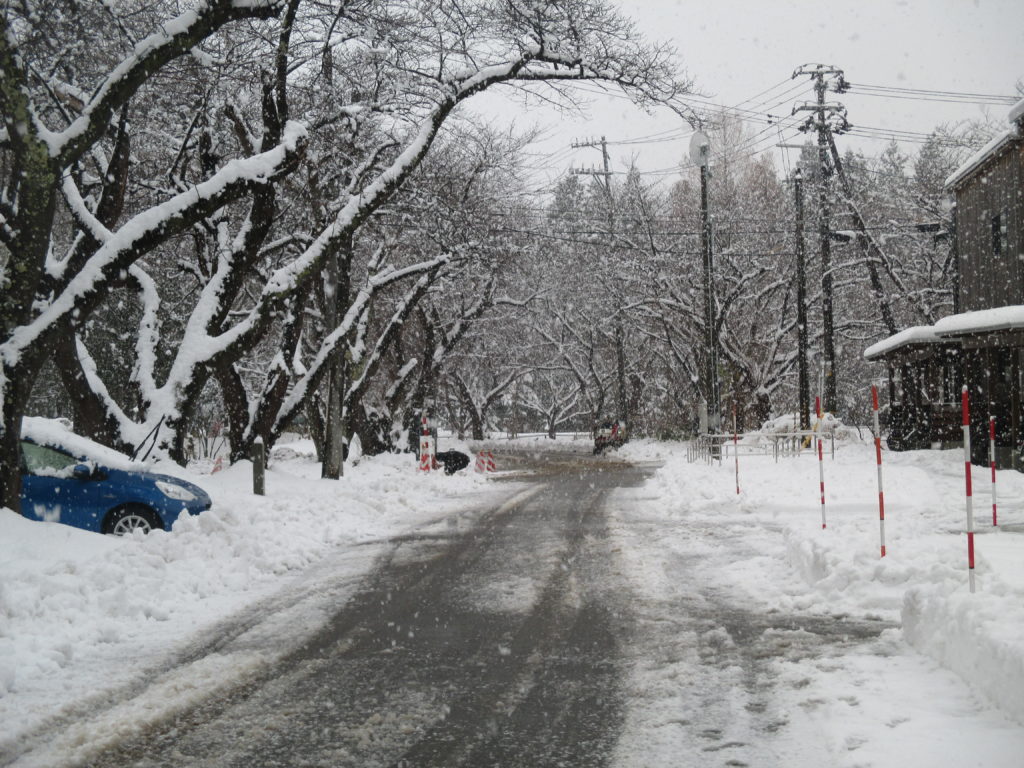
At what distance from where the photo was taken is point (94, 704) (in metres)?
5.79

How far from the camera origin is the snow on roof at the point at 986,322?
19992 mm

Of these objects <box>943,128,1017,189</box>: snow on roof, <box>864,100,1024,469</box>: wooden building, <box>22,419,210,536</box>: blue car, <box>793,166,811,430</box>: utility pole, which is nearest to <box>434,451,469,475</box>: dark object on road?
<box>793,166,811,430</box>: utility pole

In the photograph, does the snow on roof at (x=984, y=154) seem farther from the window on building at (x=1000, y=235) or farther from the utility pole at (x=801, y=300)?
the utility pole at (x=801, y=300)

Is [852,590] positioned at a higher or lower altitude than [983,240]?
lower

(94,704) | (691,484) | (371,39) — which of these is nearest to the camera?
(94,704)

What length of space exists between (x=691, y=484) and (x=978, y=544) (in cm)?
1127

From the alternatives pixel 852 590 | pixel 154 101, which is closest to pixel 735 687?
pixel 852 590

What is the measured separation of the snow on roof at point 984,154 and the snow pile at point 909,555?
Result: 28.9ft

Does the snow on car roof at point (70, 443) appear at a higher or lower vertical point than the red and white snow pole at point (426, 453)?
higher

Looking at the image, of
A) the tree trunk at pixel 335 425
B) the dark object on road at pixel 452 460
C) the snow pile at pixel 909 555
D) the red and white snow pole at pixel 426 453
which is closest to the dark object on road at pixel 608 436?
the dark object on road at pixel 452 460

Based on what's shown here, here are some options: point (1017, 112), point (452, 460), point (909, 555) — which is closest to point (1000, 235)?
point (1017, 112)

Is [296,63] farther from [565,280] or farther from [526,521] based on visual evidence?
[565,280]

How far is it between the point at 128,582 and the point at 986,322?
18.2m

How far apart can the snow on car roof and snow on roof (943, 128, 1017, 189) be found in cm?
2131
